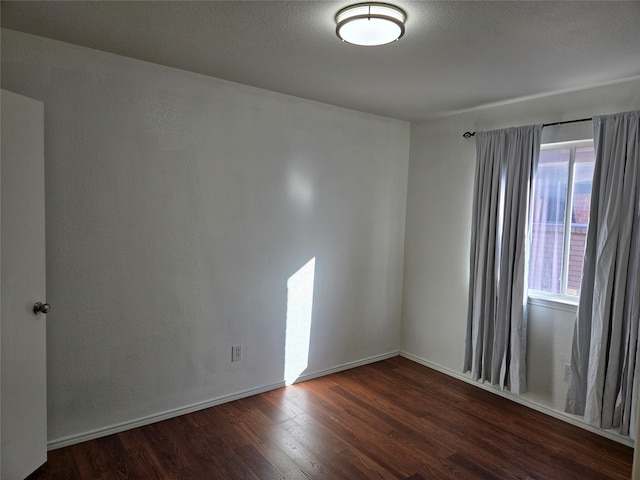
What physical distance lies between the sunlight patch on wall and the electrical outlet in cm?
43

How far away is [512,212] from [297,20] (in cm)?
219

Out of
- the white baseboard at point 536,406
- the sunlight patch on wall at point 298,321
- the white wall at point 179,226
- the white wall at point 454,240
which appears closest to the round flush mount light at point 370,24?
A: the white wall at point 179,226

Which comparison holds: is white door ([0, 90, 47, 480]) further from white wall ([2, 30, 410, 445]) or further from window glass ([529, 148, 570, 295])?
window glass ([529, 148, 570, 295])

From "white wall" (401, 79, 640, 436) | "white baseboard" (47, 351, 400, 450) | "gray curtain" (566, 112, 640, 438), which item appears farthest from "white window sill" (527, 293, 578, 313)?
"white baseboard" (47, 351, 400, 450)

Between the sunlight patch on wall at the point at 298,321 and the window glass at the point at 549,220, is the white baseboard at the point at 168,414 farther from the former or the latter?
the window glass at the point at 549,220

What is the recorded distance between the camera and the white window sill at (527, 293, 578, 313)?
3031mm

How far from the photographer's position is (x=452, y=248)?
3.86 meters

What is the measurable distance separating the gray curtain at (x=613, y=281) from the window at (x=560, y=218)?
0.21 meters

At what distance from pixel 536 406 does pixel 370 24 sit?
3.04m

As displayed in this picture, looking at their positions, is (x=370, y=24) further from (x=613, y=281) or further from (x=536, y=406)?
(x=536, y=406)

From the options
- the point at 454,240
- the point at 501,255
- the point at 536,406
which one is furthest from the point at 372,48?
the point at 536,406

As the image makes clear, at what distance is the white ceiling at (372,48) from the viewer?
74.2 inches

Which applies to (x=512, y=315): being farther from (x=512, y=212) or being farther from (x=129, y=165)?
(x=129, y=165)

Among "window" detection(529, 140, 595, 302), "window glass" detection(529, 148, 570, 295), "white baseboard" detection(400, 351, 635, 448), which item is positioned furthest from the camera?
"window glass" detection(529, 148, 570, 295)
